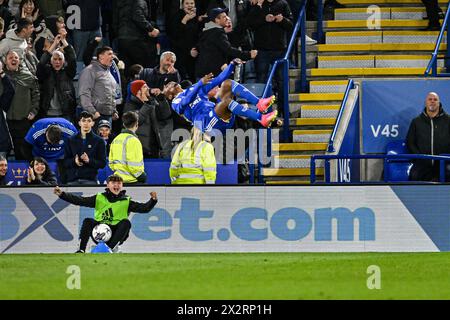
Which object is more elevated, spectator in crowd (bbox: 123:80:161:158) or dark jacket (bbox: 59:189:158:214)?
spectator in crowd (bbox: 123:80:161:158)

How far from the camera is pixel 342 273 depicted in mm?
16016

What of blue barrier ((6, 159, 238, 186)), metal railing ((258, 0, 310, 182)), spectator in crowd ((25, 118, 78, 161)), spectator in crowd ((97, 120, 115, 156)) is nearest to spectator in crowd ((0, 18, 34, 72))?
spectator in crowd ((25, 118, 78, 161))

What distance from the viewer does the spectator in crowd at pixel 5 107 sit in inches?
806

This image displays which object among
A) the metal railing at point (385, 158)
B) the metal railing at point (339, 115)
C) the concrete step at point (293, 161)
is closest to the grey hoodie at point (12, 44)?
the concrete step at point (293, 161)

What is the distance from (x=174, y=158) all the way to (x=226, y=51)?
319 centimetres

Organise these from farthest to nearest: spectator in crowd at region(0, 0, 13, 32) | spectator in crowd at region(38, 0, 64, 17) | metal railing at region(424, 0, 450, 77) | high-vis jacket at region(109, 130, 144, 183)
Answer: spectator in crowd at region(38, 0, 64, 17) < spectator in crowd at region(0, 0, 13, 32) < metal railing at region(424, 0, 450, 77) < high-vis jacket at region(109, 130, 144, 183)

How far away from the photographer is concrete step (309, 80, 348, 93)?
883 inches

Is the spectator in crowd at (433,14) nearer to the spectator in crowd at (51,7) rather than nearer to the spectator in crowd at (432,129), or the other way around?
the spectator in crowd at (432,129)

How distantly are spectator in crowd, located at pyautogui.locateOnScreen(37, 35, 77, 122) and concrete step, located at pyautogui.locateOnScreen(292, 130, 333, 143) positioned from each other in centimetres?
332

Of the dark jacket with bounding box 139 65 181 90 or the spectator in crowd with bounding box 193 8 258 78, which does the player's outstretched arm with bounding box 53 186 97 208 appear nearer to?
the dark jacket with bounding box 139 65 181 90
